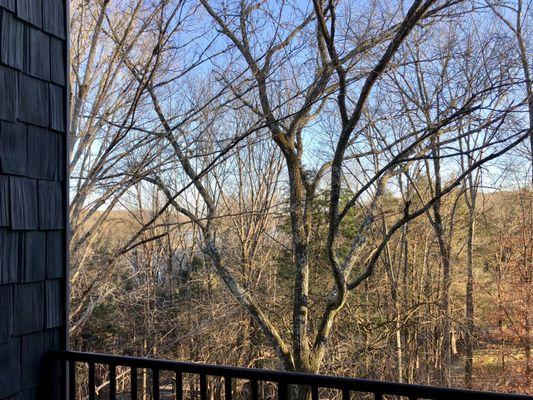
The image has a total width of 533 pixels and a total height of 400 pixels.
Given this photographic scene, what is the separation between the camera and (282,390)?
145 centimetres

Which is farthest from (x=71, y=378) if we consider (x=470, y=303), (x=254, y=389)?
(x=470, y=303)

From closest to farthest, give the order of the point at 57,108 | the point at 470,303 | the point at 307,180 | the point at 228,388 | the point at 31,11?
the point at 228,388, the point at 31,11, the point at 57,108, the point at 307,180, the point at 470,303

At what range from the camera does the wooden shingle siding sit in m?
1.62

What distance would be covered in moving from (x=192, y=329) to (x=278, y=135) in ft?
15.6

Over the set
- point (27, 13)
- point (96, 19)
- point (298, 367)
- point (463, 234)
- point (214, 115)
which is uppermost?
point (96, 19)

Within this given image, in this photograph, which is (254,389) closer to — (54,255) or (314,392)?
(314,392)

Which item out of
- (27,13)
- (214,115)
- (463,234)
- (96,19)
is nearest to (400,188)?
(463,234)

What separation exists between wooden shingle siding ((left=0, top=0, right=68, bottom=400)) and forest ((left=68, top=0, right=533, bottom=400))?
5.34 ft

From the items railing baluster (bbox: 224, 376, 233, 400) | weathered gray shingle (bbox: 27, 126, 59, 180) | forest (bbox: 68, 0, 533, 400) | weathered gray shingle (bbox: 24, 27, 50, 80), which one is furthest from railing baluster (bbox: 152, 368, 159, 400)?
forest (bbox: 68, 0, 533, 400)

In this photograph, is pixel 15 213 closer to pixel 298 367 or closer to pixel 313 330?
pixel 298 367

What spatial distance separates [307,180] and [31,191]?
742 centimetres

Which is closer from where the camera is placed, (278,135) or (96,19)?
(96,19)

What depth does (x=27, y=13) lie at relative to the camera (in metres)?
1.75

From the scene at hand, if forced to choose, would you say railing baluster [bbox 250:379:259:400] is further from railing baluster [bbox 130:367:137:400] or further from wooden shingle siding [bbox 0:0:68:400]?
wooden shingle siding [bbox 0:0:68:400]
